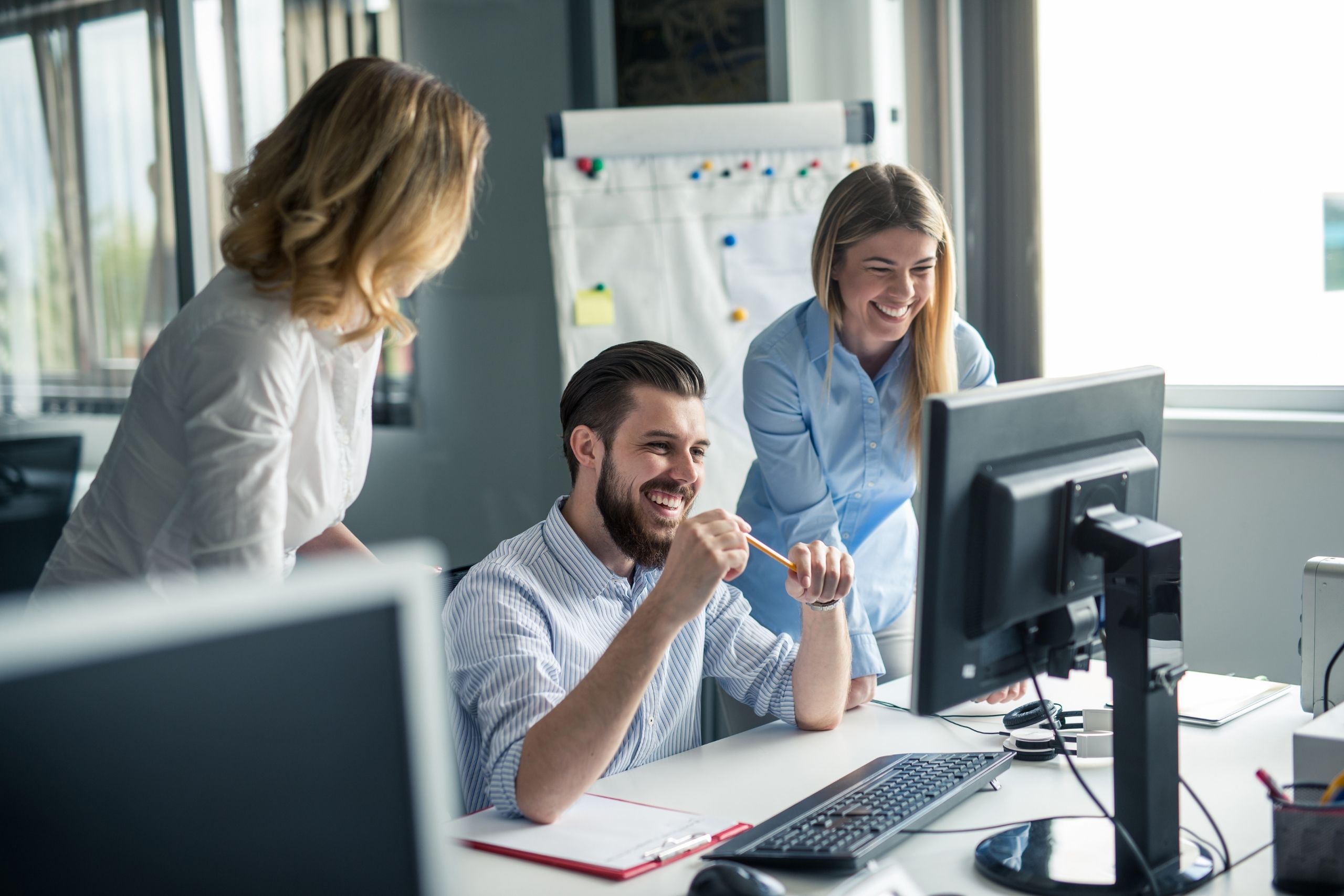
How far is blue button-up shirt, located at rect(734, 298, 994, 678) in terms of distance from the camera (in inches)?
81.2

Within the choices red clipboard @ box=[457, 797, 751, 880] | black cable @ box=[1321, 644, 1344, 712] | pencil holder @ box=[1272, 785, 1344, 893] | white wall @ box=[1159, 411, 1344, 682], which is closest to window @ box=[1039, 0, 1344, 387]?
white wall @ box=[1159, 411, 1344, 682]

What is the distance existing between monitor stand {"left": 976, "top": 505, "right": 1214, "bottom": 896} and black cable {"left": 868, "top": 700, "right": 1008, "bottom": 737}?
360 millimetres

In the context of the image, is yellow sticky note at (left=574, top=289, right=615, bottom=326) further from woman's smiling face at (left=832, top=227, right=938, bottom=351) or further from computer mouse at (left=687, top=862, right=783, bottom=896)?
computer mouse at (left=687, top=862, right=783, bottom=896)

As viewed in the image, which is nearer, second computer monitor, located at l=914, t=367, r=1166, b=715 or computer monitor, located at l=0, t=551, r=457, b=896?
computer monitor, located at l=0, t=551, r=457, b=896

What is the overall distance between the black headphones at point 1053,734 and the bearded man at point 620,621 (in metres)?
0.24

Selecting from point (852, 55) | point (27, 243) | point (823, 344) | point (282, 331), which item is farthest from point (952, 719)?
point (852, 55)

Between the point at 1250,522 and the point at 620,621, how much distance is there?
185 cm

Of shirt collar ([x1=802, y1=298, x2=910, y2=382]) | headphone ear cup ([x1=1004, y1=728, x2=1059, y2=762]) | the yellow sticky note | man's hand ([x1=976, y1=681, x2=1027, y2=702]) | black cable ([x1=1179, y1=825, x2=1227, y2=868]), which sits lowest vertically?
man's hand ([x1=976, y1=681, x2=1027, y2=702])

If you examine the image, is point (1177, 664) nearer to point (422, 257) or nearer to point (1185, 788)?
point (1185, 788)

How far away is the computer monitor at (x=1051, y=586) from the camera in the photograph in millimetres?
1068

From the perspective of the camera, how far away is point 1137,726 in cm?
112

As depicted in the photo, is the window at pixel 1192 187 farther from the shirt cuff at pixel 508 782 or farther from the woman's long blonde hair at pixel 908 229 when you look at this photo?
the shirt cuff at pixel 508 782

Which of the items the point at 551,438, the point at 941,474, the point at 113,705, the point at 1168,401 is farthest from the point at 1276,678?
the point at 113,705

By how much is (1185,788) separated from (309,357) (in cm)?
109
